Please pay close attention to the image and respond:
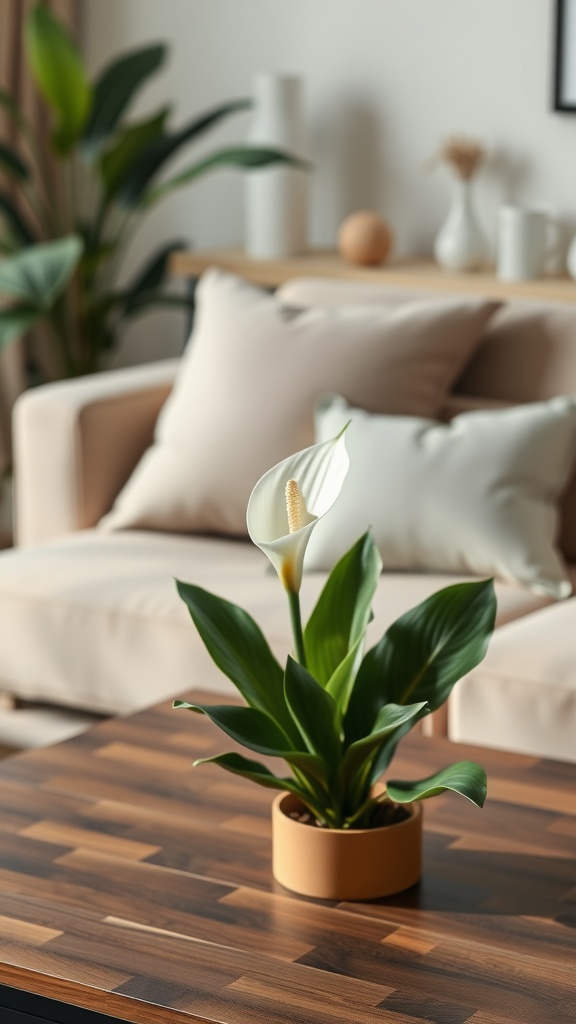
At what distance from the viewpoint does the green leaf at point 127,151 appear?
372 cm

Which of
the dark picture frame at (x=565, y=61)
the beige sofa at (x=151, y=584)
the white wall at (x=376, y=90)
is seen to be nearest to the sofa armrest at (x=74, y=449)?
the beige sofa at (x=151, y=584)

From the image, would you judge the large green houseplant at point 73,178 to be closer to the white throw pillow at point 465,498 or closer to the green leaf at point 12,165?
the green leaf at point 12,165

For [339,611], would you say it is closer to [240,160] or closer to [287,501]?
[287,501]

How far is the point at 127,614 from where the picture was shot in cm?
241

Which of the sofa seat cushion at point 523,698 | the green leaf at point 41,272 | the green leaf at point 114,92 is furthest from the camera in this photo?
the green leaf at point 114,92

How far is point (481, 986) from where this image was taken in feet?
4.00

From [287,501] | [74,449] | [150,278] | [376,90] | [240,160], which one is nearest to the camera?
[287,501]

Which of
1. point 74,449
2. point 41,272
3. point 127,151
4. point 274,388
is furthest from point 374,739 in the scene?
point 127,151

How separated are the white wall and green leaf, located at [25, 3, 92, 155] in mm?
601

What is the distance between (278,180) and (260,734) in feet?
8.79

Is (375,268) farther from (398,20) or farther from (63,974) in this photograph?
(63,974)

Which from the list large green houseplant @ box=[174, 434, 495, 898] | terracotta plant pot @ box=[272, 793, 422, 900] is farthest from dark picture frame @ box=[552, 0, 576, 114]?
terracotta plant pot @ box=[272, 793, 422, 900]

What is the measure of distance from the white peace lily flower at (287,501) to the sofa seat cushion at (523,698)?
2.88 ft

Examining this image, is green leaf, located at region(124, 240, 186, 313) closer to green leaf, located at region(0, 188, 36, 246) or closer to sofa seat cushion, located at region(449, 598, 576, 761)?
green leaf, located at region(0, 188, 36, 246)
